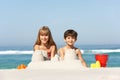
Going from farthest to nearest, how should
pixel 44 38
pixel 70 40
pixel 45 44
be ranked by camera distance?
pixel 45 44 → pixel 44 38 → pixel 70 40

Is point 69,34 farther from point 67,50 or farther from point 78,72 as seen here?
point 78,72

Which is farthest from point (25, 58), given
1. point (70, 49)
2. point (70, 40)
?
point (70, 49)

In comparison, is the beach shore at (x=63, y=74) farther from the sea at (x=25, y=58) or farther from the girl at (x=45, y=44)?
the sea at (x=25, y=58)

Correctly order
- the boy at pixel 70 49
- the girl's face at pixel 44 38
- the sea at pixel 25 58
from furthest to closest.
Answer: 1. the sea at pixel 25 58
2. the girl's face at pixel 44 38
3. the boy at pixel 70 49

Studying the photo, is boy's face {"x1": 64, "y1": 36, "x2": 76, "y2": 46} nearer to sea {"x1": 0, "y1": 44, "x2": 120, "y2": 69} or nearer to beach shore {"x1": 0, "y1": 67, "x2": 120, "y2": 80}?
beach shore {"x1": 0, "y1": 67, "x2": 120, "y2": 80}

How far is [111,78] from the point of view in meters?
3.44

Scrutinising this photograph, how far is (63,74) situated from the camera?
3.49m

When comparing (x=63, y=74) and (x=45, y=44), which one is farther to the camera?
(x=45, y=44)

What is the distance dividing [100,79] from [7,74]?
0.94 m

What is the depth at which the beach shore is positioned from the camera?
3.45m

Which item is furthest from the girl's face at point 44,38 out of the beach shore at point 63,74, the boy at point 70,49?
the beach shore at point 63,74

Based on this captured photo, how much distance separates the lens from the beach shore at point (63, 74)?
136 inches

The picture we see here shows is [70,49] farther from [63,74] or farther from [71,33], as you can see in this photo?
[63,74]

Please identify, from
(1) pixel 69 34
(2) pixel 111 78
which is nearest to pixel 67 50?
(1) pixel 69 34
